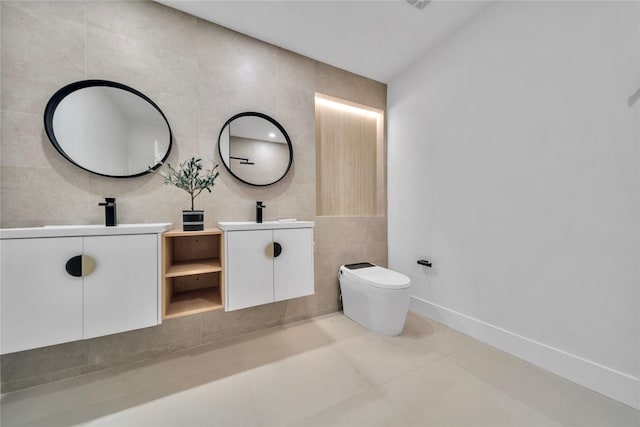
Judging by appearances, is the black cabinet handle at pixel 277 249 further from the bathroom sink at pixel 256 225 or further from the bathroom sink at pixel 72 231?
the bathroom sink at pixel 72 231

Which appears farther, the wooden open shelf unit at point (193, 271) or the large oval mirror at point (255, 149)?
the large oval mirror at point (255, 149)

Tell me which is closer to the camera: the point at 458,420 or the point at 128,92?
the point at 458,420

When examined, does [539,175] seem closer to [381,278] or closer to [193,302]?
[381,278]

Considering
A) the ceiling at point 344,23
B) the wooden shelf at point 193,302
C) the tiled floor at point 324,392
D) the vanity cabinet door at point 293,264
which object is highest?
the ceiling at point 344,23

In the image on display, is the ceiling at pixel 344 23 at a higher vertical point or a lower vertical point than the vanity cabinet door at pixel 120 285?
higher

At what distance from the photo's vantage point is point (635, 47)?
1.08 m

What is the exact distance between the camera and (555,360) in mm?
1326

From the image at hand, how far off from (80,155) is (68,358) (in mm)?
1234

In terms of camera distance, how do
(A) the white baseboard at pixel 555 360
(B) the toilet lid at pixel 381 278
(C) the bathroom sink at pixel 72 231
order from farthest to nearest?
(B) the toilet lid at pixel 381 278, (A) the white baseboard at pixel 555 360, (C) the bathroom sink at pixel 72 231

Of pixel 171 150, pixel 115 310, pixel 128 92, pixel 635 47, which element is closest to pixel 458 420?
pixel 115 310

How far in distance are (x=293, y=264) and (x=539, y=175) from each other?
171 centimetres

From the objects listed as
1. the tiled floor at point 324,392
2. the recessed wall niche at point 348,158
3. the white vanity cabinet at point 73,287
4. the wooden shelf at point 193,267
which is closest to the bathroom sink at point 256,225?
the wooden shelf at point 193,267

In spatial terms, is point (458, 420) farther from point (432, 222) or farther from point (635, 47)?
point (635, 47)

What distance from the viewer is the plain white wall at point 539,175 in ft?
3.70
